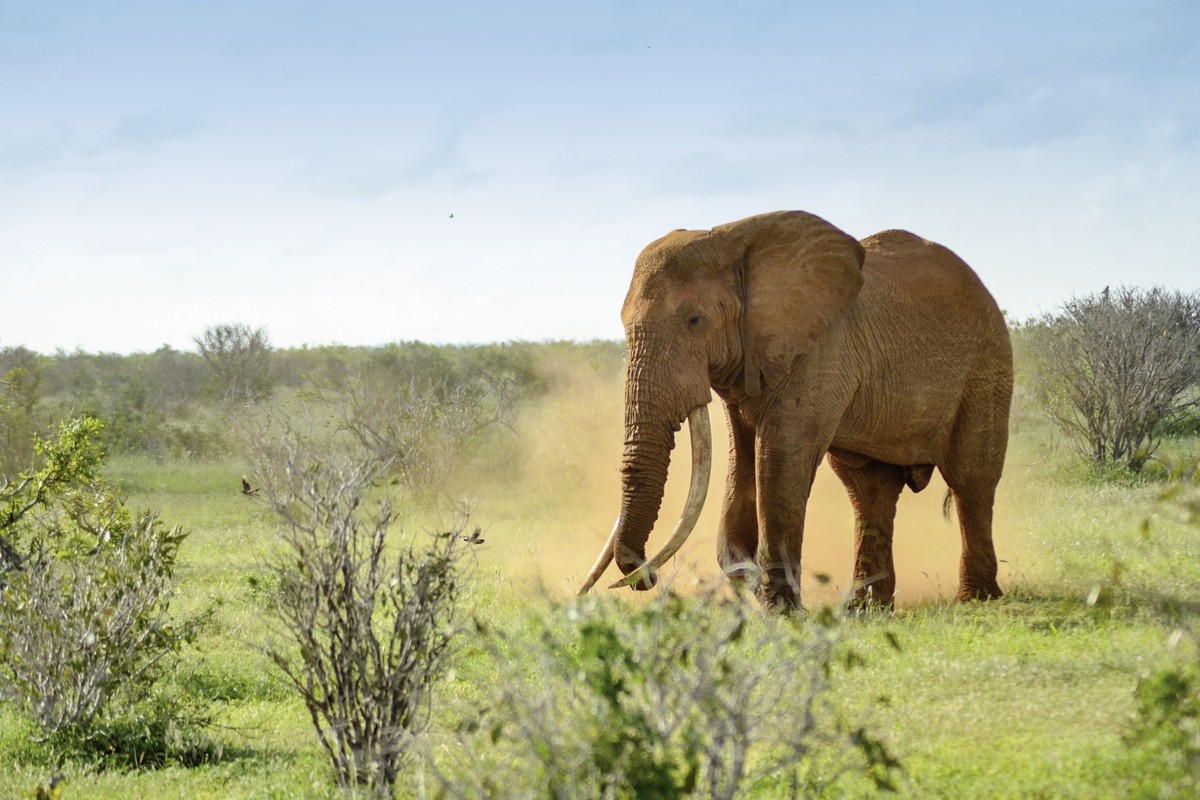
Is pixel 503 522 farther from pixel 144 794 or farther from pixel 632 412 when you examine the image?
pixel 144 794

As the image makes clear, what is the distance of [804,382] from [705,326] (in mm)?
831

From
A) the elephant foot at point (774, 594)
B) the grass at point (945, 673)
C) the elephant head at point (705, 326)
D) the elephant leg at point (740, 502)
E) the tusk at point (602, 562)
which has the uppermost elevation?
the elephant head at point (705, 326)

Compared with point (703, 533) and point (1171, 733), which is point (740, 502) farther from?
point (1171, 733)

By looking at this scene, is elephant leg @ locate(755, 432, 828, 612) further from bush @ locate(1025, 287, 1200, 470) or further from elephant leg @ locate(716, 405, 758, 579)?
bush @ locate(1025, 287, 1200, 470)

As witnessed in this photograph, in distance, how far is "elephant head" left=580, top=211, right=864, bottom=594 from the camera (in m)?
8.55

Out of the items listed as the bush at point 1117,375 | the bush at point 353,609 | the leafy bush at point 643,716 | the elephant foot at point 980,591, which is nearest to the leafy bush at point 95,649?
the bush at point 353,609

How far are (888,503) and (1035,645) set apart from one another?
255 centimetres

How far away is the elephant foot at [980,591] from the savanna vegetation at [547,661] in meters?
0.17

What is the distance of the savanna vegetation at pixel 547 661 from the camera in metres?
3.99

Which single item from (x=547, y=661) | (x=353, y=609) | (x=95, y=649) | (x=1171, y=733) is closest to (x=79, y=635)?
(x=95, y=649)

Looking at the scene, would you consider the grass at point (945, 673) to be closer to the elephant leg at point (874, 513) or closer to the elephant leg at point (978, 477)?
the elephant leg at point (978, 477)

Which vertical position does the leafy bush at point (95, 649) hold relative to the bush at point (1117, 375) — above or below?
below

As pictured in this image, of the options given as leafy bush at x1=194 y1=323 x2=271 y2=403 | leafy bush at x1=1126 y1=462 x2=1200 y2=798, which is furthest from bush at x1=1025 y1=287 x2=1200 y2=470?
leafy bush at x1=194 y1=323 x2=271 y2=403

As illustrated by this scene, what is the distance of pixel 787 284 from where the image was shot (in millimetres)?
8914
